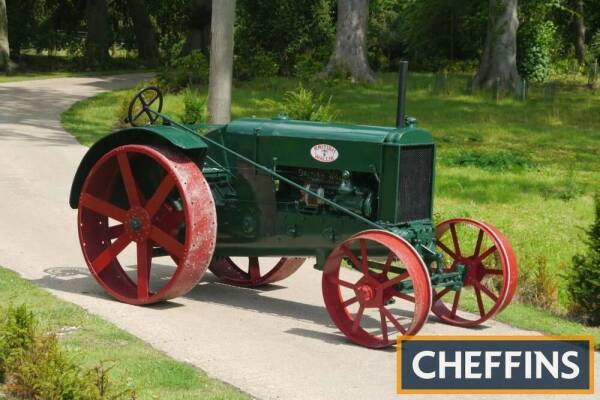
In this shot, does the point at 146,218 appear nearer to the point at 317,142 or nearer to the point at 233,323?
the point at 233,323

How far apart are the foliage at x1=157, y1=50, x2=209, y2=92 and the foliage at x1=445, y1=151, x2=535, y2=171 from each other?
1186 cm

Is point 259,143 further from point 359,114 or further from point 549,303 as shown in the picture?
point 359,114

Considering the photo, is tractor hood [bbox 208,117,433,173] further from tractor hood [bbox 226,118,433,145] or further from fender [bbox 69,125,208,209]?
fender [bbox 69,125,208,209]

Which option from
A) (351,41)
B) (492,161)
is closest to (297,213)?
(492,161)

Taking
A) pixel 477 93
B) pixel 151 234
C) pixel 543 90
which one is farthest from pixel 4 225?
pixel 543 90

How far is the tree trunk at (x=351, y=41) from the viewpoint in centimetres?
3497

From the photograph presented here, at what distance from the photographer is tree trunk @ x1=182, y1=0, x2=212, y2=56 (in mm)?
43094

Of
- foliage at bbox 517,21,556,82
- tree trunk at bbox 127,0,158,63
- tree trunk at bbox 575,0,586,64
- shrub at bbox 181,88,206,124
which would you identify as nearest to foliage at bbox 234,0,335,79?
foliage at bbox 517,21,556,82

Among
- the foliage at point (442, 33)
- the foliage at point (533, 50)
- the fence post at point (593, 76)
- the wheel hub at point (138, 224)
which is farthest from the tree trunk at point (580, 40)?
the wheel hub at point (138, 224)

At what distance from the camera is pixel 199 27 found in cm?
4409

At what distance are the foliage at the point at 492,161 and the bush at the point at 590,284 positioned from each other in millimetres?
9336

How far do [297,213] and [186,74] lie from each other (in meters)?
22.4

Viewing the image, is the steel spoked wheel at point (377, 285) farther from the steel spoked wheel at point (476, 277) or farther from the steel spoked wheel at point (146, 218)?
the steel spoked wheel at point (146, 218)

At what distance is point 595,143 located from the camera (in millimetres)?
23656
